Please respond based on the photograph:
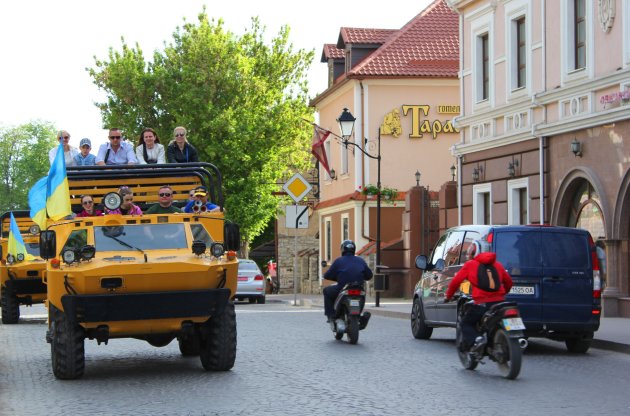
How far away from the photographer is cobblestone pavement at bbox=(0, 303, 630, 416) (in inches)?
462

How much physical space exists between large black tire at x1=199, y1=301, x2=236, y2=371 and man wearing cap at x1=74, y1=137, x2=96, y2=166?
137 inches

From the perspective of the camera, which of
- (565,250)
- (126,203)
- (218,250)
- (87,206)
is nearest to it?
(218,250)

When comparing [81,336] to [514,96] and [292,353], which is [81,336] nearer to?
[292,353]

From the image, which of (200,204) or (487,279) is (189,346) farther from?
(487,279)

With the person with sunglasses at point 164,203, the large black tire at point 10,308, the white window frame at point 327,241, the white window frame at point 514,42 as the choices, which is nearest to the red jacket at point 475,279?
the person with sunglasses at point 164,203

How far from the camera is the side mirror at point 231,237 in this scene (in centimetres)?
1480

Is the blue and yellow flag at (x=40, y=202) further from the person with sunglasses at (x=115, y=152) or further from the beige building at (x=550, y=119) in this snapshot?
the beige building at (x=550, y=119)

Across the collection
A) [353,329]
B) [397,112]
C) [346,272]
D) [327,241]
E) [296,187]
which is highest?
[397,112]

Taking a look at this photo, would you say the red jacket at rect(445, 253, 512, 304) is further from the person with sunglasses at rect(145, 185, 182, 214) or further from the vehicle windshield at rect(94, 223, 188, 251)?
the person with sunglasses at rect(145, 185, 182, 214)

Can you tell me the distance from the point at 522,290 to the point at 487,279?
3.19 m

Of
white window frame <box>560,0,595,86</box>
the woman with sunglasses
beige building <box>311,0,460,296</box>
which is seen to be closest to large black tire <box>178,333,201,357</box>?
the woman with sunglasses

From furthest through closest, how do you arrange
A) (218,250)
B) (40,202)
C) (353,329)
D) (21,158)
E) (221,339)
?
(21,158)
(353,329)
(40,202)
(221,339)
(218,250)

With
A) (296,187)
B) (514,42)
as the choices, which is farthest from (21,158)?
(514,42)

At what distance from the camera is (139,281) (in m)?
14.2
